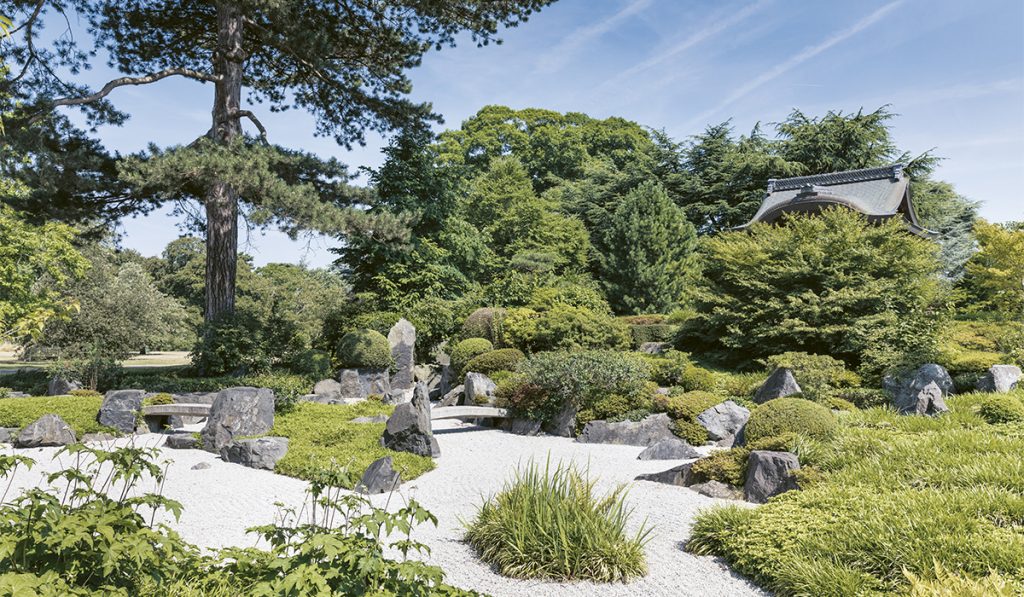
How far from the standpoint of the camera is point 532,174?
36594 mm

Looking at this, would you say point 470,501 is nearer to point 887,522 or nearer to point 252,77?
point 887,522

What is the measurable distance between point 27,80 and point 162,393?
751 centimetres

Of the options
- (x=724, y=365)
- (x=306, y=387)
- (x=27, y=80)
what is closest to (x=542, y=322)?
(x=724, y=365)

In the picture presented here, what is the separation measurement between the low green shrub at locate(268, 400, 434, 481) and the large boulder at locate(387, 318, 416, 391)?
4181mm

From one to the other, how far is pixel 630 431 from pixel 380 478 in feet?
15.0

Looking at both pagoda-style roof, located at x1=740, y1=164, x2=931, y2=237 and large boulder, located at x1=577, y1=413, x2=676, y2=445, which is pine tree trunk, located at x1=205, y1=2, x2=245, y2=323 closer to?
large boulder, located at x1=577, y1=413, x2=676, y2=445

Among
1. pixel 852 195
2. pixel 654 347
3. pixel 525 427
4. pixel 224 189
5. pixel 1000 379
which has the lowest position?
pixel 525 427

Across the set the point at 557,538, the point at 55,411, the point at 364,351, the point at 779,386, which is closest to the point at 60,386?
the point at 55,411

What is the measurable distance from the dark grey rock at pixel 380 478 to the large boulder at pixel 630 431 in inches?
158

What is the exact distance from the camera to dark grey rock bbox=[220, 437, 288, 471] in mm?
7414

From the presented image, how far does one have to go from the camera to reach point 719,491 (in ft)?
20.2

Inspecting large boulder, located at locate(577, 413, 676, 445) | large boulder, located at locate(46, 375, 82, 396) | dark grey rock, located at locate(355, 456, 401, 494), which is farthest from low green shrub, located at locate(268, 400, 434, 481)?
large boulder, located at locate(46, 375, 82, 396)

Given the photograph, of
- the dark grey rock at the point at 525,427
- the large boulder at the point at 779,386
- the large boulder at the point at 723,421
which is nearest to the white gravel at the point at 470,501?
the dark grey rock at the point at 525,427

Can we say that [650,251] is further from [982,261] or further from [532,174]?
[532,174]
